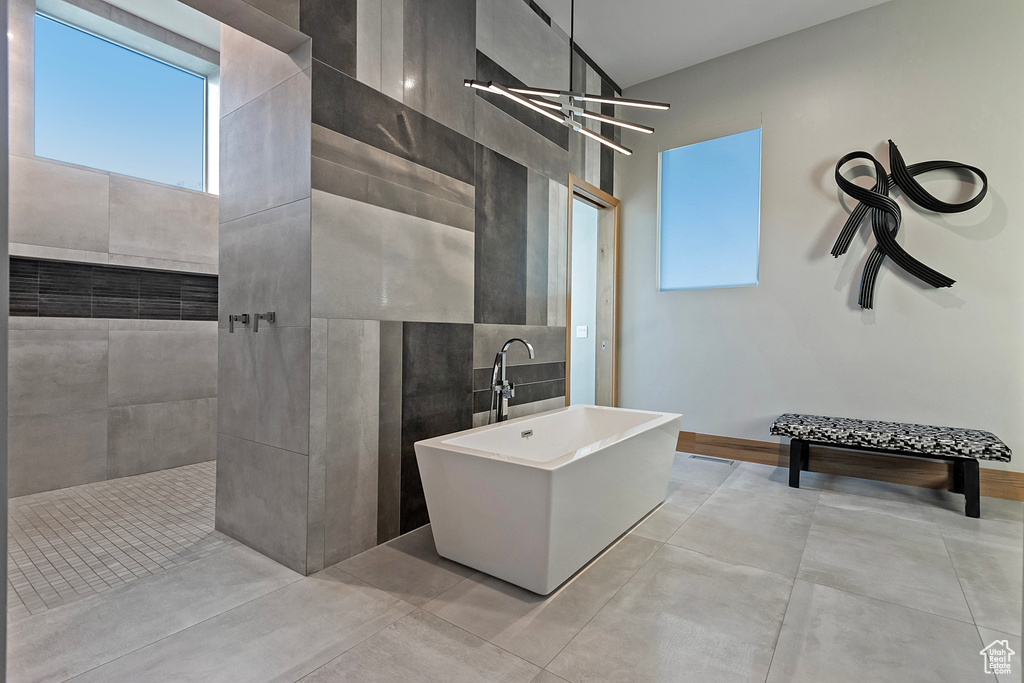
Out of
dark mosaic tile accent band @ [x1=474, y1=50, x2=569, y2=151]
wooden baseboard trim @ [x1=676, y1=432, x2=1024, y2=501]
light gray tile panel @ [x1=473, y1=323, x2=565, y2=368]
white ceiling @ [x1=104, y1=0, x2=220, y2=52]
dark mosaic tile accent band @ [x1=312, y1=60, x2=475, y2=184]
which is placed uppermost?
white ceiling @ [x1=104, y1=0, x2=220, y2=52]

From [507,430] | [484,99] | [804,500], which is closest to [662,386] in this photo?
[804,500]

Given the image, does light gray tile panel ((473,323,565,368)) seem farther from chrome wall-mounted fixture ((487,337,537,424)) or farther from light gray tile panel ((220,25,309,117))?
light gray tile panel ((220,25,309,117))

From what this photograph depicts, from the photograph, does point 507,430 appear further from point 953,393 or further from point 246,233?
point 953,393

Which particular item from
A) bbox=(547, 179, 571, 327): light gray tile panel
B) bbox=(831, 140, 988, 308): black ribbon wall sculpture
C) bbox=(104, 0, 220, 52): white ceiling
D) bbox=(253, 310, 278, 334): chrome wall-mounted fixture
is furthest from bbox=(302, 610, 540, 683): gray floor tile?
bbox=(104, 0, 220, 52): white ceiling

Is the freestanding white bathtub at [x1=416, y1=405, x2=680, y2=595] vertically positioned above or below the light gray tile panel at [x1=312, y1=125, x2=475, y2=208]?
below

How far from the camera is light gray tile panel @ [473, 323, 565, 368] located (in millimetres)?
2934

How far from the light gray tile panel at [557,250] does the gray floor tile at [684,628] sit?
1.91 metres

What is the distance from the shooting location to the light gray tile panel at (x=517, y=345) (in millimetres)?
2934

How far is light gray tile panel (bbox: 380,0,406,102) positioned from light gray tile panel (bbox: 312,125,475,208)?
0.31 m

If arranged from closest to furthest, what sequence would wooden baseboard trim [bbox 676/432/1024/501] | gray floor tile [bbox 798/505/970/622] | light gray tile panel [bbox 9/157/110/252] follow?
gray floor tile [bbox 798/505/970/622], light gray tile panel [bbox 9/157/110/252], wooden baseboard trim [bbox 676/432/1024/501]

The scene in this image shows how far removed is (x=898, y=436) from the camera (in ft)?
9.82

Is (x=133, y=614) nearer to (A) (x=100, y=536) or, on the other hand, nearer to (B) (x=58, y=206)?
(A) (x=100, y=536)

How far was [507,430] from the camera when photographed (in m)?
2.59

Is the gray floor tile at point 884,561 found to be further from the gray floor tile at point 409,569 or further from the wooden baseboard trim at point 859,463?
the gray floor tile at point 409,569
